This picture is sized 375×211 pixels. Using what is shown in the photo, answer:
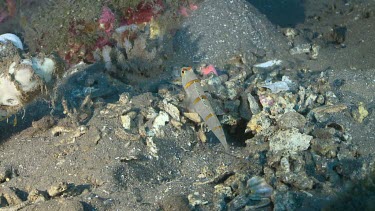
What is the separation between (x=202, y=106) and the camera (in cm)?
482

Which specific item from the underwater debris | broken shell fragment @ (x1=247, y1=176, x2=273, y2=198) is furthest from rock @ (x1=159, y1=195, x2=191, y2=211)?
the underwater debris

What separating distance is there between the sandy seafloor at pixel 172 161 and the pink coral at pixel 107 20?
53.3 inches

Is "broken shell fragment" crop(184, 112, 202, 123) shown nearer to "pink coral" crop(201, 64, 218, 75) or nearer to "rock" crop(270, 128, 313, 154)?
"rock" crop(270, 128, 313, 154)

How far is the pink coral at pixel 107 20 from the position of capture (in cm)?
737

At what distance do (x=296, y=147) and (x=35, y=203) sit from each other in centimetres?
300

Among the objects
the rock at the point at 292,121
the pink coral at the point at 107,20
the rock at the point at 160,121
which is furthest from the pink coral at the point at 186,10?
the rock at the point at 292,121

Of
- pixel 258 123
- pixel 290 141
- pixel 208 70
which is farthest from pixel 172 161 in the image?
pixel 208 70

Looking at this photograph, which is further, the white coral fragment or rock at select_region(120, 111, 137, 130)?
rock at select_region(120, 111, 137, 130)

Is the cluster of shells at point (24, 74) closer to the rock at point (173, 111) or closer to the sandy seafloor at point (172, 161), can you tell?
the sandy seafloor at point (172, 161)

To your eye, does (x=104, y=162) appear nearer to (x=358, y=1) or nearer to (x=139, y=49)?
(x=139, y=49)

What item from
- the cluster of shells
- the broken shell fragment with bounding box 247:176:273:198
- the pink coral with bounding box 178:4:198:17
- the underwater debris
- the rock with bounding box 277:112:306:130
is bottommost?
the broken shell fragment with bounding box 247:176:273:198

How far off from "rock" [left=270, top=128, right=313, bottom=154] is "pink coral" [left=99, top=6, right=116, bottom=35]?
13.6ft

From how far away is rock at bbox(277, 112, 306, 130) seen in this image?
486 cm

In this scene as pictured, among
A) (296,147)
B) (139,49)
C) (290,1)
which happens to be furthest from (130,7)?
(290,1)
